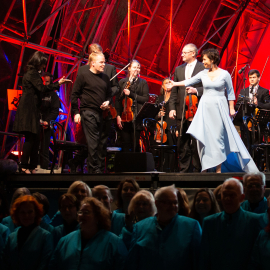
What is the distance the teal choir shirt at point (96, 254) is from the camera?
273 centimetres

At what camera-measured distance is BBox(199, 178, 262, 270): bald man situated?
2680 mm

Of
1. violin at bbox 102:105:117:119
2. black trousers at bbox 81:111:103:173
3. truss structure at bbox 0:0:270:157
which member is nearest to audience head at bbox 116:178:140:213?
black trousers at bbox 81:111:103:173

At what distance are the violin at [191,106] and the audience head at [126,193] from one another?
6.43 feet

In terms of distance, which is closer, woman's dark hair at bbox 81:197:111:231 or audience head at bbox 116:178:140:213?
woman's dark hair at bbox 81:197:111:231

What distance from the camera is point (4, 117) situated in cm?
885

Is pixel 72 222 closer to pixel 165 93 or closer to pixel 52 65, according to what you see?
pixel 165 93

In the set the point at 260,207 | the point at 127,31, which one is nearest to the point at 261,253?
the point at 260,207

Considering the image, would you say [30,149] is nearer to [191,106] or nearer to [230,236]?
[191,106]

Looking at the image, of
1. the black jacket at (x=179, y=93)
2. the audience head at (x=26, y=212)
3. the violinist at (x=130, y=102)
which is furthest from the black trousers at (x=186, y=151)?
the audience head at (x=26, y=212)

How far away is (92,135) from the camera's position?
205 inches

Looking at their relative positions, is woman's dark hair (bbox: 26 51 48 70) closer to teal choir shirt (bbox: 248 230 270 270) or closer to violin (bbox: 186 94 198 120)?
violin (bbox: 186 94 198 120)

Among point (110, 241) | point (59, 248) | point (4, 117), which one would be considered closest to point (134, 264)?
point (110, 241)

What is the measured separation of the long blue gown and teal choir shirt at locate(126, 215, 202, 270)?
79.1 inches

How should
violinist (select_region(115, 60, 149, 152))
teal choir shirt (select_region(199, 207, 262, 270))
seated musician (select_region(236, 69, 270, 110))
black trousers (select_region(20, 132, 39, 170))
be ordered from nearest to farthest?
teal choir shirt (select_region(199, 207, 262, 270)) < black trousers (select_region(20, 132, 39, 170)) < violinist (select_region(115, 60, 149, 152)) < seated musician (select_region(236, 69, 270, 110))
